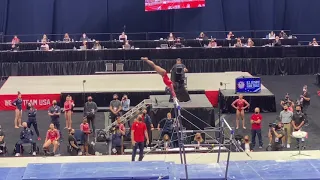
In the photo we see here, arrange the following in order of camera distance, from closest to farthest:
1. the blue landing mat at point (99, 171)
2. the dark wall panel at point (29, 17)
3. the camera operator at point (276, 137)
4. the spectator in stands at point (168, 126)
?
the blue landing mat at point (99, 171)
the camera operator at point (276, 137)
the spectator in stands at point (168, 126)
the dark wall panel at point (29, 17)

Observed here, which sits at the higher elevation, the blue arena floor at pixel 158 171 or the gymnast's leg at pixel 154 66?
the gymnast's leg at pixel 154 66

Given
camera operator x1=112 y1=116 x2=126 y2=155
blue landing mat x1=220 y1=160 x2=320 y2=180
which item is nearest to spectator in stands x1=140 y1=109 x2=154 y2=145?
camera operator x1=112 y1=116 x2=126 y2=155

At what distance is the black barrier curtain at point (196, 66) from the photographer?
25.5m

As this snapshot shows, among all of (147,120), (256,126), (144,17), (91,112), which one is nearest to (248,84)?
(256,126)

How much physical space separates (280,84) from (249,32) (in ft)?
22.5

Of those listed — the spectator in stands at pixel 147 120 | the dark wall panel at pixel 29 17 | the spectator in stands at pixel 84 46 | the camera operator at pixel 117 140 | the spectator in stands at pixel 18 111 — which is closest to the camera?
the camera operator at pixel 117 140

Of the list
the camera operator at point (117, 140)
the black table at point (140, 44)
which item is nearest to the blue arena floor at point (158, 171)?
the camera operator at point (117, 140)

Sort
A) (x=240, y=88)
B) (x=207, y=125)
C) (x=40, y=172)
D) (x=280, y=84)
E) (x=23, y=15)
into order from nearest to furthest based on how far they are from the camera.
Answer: (x=40, y=172) < (x=207, y=125) < (x=240, y=88) < (x=280, y=84) < (x=23, y=15)

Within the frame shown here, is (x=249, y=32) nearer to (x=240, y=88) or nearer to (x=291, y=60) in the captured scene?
(x=291, y=60)

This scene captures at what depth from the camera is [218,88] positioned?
70.9ft

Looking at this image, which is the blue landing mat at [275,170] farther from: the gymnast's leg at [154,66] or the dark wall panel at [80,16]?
the dark wall panel at [80,16]

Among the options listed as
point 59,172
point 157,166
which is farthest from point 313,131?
point 59,172

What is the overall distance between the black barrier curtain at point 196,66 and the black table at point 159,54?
0.20m

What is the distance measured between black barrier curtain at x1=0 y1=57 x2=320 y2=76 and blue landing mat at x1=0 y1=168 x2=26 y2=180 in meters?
14.5
